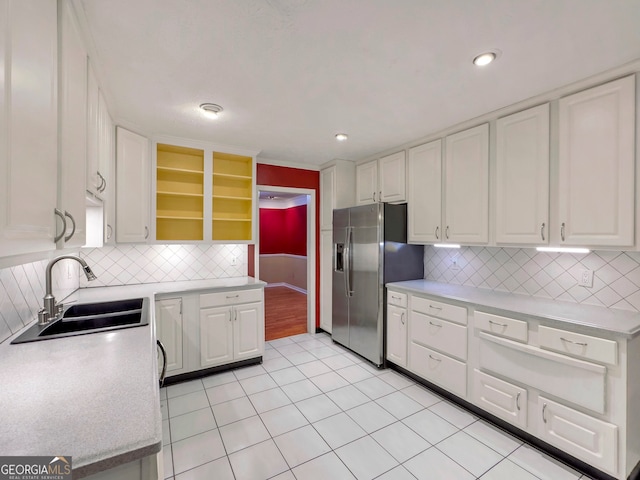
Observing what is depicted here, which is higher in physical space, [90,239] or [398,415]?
[90,239]

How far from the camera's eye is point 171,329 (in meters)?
Answer: 2.73

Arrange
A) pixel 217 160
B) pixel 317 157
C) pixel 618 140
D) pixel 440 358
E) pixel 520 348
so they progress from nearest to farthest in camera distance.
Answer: pixel 618 140
pixel 520 348
pixel 440 358
pixel 217 160
pixel 317 157

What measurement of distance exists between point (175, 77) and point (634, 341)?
3.19 metres

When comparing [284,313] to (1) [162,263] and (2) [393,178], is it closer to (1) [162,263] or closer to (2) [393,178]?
(1) [162,263]

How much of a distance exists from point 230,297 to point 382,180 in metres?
2.22

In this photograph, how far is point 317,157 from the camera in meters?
3.76

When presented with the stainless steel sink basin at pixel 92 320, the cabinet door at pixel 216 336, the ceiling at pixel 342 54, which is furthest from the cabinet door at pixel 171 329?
the ceiling at pixel 342 54

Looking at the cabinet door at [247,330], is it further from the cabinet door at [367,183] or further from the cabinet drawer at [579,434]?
the cabinet drawer at [579,434]

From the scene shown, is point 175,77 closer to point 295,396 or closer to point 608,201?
point 295,396

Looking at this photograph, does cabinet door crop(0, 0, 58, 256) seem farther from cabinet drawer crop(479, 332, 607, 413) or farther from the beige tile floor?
cabinet drawer crop(479, 332, 607, 413)

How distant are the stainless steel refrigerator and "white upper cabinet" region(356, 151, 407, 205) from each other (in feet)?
0.97

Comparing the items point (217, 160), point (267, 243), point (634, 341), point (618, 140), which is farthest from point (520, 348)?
point (267, 243)

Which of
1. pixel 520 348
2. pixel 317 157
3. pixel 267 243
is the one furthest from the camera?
pixel 267 243

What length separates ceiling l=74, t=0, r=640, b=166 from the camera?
1316mm
